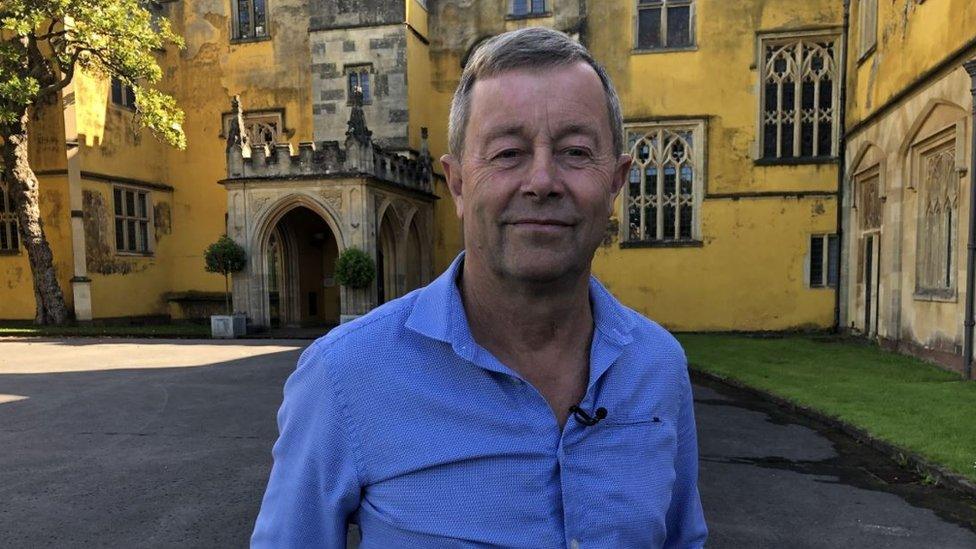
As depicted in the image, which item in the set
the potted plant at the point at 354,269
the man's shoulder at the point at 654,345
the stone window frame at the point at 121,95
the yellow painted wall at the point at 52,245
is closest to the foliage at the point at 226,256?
the potted plant at the point at 354,269

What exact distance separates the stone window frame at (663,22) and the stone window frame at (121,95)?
15.9 metres

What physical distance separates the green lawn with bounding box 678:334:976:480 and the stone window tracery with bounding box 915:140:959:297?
1.58m

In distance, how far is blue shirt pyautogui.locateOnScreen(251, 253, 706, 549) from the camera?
114 centimetres

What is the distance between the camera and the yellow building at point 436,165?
15.2 metres

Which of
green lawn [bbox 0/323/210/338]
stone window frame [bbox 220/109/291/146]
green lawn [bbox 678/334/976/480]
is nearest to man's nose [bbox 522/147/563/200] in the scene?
green lawn [bbox 678/334/976/480]

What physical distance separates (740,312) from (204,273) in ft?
57.0

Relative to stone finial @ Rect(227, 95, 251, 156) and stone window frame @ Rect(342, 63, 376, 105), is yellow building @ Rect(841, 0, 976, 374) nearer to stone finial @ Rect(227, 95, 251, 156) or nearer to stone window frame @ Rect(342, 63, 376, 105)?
stone window frame @ Rect(342, 63, 376, 105)

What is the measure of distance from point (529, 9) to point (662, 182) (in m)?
6.41

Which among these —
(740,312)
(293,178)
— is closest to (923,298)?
(740,312)

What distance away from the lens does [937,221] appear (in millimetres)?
10742

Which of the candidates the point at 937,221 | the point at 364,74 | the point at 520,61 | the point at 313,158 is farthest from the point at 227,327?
the point at 937,221

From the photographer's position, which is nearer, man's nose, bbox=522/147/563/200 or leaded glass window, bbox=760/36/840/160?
man's nose, bbox=522/147/563/200

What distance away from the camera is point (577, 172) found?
1.23m

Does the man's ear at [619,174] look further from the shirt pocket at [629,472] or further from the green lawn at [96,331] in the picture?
the green lawn at [96,331]
